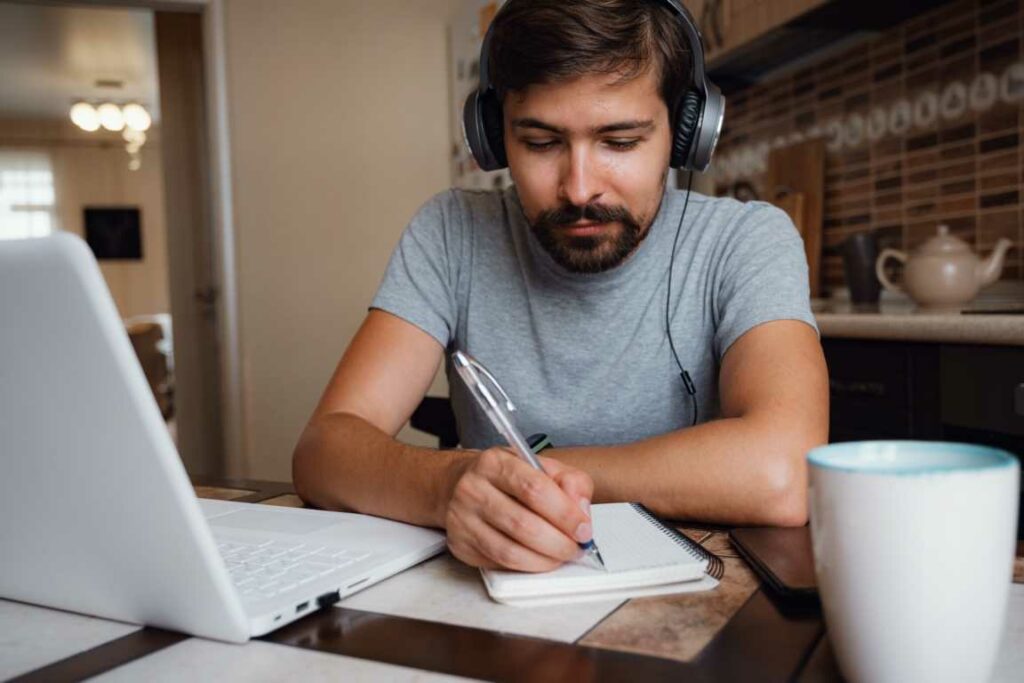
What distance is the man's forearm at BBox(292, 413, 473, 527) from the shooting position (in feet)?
2.69

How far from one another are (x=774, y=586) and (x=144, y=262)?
1022 centimetres

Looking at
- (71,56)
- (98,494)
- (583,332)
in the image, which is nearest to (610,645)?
(98,494)

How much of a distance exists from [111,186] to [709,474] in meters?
10.0

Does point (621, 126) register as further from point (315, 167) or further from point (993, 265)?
point (315, 167)

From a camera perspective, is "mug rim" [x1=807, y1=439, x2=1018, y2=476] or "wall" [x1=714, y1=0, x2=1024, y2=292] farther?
"wall" [x1=714, y1=0, x2=1024, y2=292]

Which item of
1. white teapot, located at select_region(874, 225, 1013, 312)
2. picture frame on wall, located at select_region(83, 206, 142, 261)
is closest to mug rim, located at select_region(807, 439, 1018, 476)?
white teapot, located at select_region(874, 225, 1013, 312)

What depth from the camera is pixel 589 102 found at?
1.10 metres

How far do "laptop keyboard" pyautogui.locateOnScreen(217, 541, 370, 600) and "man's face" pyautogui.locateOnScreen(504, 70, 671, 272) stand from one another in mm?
584

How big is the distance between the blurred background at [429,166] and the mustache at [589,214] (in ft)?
2.72

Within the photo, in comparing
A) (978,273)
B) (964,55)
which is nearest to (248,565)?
(978,273)

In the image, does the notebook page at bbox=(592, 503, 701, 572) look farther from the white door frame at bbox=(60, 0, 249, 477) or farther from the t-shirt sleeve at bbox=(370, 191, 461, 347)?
the white door frame at bbox=(60, 0, 249, 477)

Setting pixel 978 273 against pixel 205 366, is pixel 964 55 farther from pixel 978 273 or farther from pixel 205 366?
pixel 205 366

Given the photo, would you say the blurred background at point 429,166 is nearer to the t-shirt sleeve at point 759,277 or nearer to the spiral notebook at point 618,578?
the t-shirt sleeve at point 759,277

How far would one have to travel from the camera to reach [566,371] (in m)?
1.31
